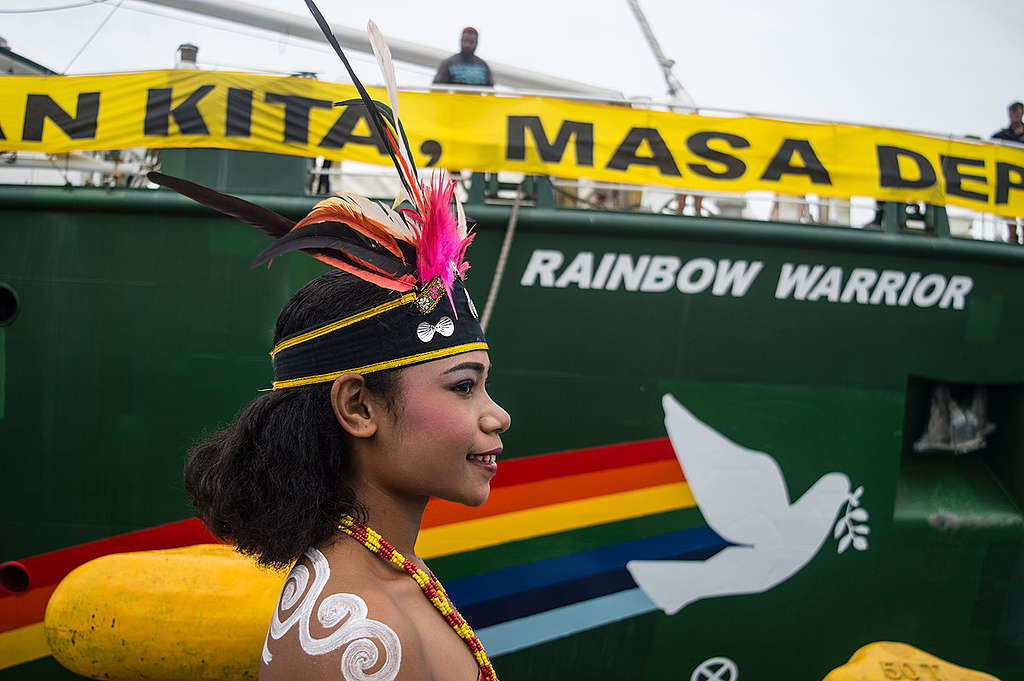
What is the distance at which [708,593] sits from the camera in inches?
177

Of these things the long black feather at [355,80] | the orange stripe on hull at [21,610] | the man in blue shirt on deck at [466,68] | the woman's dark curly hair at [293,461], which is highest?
the man in blue shirt on deck at [466,68]

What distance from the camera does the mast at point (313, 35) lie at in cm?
740

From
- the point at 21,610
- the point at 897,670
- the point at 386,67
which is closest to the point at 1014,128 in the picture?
the point at 897,670

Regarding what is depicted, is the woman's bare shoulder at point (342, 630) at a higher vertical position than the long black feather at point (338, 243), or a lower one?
lower

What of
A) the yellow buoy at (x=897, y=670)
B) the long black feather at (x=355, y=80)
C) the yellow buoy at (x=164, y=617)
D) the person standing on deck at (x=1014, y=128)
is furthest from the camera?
the person standing on deck at (x=1014, y=128)

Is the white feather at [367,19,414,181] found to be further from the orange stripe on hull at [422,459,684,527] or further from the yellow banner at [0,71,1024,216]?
the orange stripe on hull at [422,459,684,527]

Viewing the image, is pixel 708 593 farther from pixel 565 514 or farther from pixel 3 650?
pixel 3 650

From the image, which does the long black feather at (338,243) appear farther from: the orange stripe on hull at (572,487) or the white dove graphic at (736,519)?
the white dove graphic at (736,519)

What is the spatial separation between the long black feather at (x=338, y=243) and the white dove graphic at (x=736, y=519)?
10.6 ft

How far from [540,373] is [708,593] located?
1.53 m

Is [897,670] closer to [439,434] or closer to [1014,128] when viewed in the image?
[439,434]

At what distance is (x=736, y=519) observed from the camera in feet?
14.9

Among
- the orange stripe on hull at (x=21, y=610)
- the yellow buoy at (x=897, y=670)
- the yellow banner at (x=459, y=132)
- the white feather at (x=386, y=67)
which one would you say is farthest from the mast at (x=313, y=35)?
the white feather at (x=386, y=67)

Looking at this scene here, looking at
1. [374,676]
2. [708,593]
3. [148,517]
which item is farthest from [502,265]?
[374,676]
